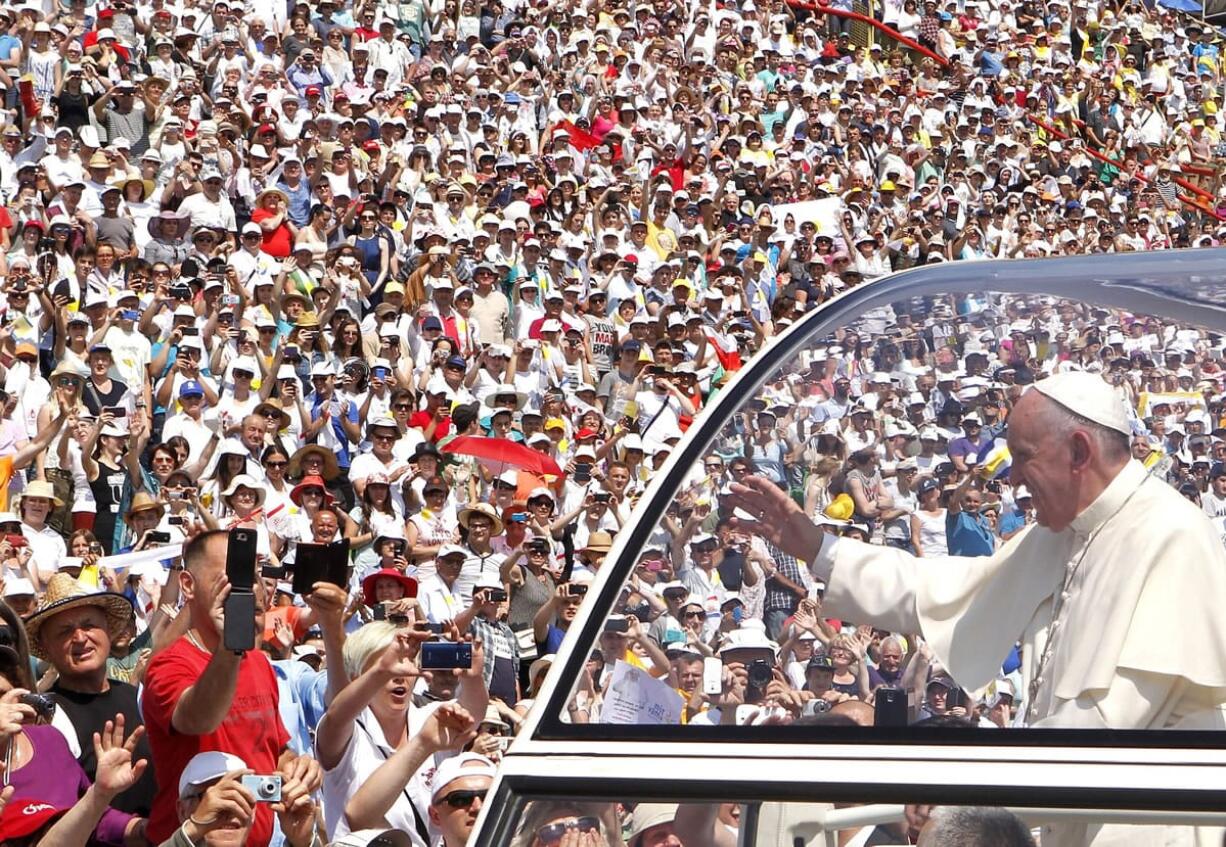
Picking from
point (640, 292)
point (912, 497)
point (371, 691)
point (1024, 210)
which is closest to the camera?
point (912, 497)

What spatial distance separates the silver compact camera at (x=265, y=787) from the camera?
3.96 m

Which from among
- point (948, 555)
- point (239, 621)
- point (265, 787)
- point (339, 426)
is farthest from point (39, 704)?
point (339, 426)

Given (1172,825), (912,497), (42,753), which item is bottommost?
(42,753)

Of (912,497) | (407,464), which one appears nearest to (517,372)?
(407,464)

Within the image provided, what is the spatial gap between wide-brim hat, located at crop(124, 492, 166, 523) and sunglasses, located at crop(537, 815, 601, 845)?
8543 mm

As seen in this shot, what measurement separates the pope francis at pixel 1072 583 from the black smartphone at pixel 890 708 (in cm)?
Answer: 9

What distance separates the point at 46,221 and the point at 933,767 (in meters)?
12.5

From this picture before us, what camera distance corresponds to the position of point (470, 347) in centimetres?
1462

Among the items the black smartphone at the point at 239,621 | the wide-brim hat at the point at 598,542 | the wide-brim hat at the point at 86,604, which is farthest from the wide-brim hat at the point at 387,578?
the black smartphone at the point at 239,621

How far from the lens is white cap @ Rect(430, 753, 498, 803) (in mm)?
4707

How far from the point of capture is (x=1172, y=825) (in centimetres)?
175

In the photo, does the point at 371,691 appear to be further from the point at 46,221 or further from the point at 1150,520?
the point at 46,221

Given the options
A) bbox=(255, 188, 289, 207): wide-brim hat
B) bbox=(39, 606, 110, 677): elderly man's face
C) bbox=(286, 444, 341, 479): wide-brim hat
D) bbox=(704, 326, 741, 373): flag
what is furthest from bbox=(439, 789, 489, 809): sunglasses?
bbox=(255, 188, 289, 207): wide-brim hat

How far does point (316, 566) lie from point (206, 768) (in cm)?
55
